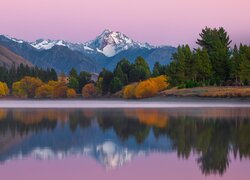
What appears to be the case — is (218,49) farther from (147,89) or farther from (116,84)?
(116,84)

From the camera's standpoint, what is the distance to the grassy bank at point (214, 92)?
119713 mm

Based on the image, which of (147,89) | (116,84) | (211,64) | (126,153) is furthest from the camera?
(116,84)

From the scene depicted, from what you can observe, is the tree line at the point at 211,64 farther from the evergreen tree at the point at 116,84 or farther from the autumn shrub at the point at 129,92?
the evergreen tree at the point at 116,84

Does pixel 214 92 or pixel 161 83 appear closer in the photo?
pixel 214 92

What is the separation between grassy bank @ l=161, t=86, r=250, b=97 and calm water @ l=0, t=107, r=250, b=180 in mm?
75765

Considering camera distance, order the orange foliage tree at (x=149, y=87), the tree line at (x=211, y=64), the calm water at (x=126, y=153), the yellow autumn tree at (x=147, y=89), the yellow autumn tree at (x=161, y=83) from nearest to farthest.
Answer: the calm water at (x=126, y=153) < the tree line at (x=211, y=64) < the yellow autumn tree at (x=147, y=89) < the orange foliage tree at (x=149, y=87) < the yellow autumn tree at (x=161, y=83)

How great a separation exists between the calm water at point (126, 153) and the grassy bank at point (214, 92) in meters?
75.8

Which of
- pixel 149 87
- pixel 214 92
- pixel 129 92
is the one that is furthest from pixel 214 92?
pixel 129 92

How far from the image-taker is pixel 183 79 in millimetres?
157000

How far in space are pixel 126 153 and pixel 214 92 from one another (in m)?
99.1

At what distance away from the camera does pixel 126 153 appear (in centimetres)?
3003

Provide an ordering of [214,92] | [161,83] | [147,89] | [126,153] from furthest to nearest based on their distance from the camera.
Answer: [161,83] < [147,89] < [214,92] < [126,153]

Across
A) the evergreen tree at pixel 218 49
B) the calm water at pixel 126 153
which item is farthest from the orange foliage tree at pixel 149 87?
the calm water at pixel 126 153

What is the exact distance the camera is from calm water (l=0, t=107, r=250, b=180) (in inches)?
931
